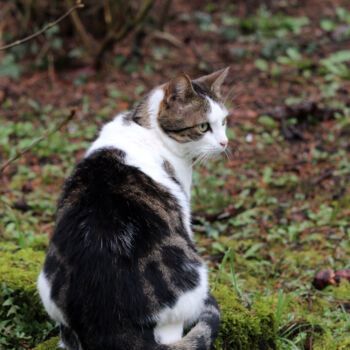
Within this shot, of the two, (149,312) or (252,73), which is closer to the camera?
(149,312)

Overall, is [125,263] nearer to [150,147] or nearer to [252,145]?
[150,147]

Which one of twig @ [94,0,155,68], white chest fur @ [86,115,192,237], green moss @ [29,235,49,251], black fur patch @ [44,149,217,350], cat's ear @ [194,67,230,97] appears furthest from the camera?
twig @ [94,0,155,68]

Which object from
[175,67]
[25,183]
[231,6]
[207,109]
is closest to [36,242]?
[25,183]

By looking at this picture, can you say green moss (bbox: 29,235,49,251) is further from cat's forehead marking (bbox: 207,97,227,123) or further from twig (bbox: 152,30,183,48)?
twig (bbox: 152,30,183,48)

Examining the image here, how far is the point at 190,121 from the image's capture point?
2955mm

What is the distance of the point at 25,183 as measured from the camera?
5.00 m

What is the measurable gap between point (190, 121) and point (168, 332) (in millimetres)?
1310

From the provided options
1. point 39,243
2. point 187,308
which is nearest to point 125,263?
point 187,308

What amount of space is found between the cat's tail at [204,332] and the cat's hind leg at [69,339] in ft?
1.49

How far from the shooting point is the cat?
205cm

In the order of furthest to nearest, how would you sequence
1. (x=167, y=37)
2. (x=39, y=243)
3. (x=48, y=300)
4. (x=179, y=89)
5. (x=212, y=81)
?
(x=167, y=37), (x=39, y=243), (x=212, y=81), (x=179, y=89), (x=48, y=300)

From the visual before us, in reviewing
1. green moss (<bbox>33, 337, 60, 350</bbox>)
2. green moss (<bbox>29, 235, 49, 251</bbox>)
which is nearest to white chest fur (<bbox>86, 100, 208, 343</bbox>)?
green moss (<bbox>33, 337, 60, 350</bbox>)

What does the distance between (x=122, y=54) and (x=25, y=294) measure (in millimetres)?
5073

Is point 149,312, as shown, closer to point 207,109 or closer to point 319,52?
Result: point 207,109
